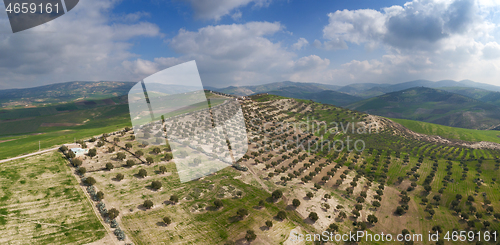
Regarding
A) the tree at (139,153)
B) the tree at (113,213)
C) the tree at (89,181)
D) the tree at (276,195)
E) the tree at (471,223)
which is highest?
the tree at (139,153)

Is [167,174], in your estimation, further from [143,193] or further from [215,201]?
[215,201]

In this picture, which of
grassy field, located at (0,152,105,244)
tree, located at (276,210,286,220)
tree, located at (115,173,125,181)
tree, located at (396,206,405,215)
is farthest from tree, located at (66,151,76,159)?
tree, located at (396,206,405,215)

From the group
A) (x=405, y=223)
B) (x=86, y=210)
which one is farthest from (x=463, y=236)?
(x=86, y=210)

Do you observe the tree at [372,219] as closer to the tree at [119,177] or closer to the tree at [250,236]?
the tree at [250,236]

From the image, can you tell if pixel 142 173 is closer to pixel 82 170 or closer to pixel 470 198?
pixel 82 170

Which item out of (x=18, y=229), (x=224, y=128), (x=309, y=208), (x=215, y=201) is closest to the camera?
(x=18, y=229)

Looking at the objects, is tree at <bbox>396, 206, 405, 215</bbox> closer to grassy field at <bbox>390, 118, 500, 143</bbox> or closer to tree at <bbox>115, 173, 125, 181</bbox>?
tree at <bbox>115, 173, 125, 181</bbox>

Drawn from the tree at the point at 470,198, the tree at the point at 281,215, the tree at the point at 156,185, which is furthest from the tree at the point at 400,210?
the tree at the point at 156,185

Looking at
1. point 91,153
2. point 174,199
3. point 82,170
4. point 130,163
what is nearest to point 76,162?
point 82,170
